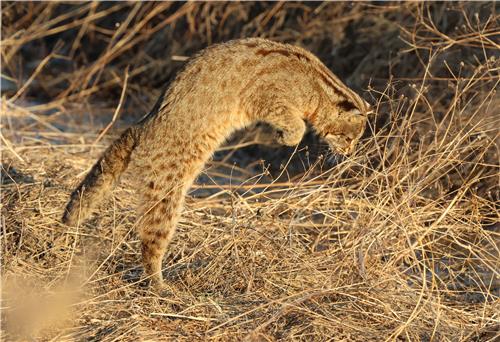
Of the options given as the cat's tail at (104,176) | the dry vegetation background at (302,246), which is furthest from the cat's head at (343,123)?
the cat's tail at (104,176)

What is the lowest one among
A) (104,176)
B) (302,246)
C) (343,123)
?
(302,246)

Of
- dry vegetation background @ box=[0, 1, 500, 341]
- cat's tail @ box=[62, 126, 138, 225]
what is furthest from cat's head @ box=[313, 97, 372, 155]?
cat's tail @ box=[62, 126, 138, 225]

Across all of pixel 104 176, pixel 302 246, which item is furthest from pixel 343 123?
pixel 104 176

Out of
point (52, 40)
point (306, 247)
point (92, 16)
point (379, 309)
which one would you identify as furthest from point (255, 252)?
point (52, 40)

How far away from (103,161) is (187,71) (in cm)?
73

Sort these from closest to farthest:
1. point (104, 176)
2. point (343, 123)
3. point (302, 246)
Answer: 1. point (104, 176)
2. point (302, 246)
3. point (343, 123)

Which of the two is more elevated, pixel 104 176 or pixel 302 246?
pixel 104 176

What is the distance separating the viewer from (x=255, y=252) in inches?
202

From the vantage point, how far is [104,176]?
5.03m

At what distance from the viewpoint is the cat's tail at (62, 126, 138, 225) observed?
198 inches

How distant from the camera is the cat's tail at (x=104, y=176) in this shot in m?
5.03

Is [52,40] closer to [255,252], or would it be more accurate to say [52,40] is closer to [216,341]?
[255,252]

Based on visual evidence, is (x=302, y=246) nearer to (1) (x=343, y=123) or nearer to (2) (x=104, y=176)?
(1) (x=343, y=123)

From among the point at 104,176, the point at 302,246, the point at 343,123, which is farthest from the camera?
the point at 343,123
